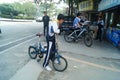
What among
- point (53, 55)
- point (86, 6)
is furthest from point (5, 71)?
point (86, 6)

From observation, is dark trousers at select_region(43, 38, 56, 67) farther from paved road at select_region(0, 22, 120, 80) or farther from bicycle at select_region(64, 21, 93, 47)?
bicycle at select_region(64, 21, 93, 47)

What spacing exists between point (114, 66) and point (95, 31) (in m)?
7.61

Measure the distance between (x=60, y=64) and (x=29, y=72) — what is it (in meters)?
1.07

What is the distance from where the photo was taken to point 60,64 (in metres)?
6.70

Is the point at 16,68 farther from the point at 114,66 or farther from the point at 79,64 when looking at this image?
the point at 114,66

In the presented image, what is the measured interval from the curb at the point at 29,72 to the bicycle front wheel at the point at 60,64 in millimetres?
557

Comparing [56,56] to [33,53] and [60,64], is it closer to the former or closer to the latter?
[60,64]

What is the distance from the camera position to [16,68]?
681 centimetres

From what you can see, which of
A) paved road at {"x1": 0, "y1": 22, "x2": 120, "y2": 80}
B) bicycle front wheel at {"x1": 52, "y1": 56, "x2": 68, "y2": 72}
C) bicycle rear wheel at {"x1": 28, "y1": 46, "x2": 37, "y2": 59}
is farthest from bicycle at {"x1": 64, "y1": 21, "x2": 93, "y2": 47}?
bicycle front wheel at {"x1": 52, "y1": 56, "x2": 68, "y2": 72}

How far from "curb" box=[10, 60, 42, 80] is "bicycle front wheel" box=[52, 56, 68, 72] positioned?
56 centimetres

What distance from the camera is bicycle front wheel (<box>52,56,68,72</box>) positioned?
6.62m

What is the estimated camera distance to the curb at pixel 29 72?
5.93 meters

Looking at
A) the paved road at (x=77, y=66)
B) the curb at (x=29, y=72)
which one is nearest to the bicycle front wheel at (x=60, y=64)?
the paved road at (x=77, y=66)

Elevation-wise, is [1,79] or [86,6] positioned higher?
[86,6]
